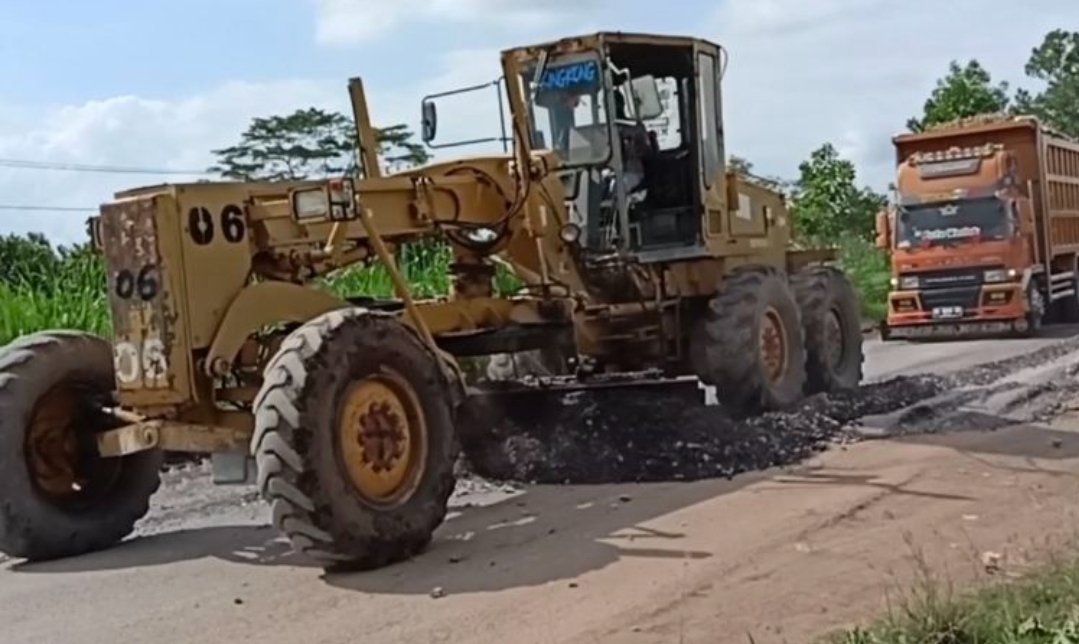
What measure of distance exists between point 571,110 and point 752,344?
2.46 m

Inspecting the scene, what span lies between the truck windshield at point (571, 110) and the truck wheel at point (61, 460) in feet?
14.7

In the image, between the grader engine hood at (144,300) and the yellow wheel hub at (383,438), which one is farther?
the grader engine hood at (144,300)

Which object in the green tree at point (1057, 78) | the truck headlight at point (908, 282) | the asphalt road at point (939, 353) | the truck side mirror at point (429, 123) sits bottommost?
the asphalt road at point (939, 353)

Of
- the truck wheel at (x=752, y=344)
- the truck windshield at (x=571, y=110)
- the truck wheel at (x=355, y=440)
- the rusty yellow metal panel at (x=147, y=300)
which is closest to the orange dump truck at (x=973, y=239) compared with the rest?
the truck wheel at (x=752, y=344)

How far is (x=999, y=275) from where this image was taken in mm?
Answer: 22797

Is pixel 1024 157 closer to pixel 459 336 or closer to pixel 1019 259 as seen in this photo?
pixel 1019 259

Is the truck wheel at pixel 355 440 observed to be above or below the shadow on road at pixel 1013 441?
above

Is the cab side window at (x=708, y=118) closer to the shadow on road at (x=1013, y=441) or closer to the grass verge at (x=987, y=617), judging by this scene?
the shadow on road at (x=1013, y=441)

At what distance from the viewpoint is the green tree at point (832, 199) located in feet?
124

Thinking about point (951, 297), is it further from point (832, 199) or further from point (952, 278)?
point (832, 199)

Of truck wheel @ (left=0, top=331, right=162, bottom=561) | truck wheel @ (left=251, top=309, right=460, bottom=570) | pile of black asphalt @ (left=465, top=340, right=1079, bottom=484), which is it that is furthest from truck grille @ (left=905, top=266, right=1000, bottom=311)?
truck wheel @ (left=0, top=331, right=162, bottom=561)

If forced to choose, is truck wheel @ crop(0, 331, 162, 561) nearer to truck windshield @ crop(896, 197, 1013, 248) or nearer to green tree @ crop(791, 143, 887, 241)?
truck windshield @ crop(896, 197, 1013, 248)

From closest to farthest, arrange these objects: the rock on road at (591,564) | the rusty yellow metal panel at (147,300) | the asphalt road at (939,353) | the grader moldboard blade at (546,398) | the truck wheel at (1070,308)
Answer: the rock on road at (591,564) < the rusty yellow metal panel at (147,300) < the grader moldboard blade at (546,398) < the asphalt road at (939,353) < the truck wheel at (1070,308)

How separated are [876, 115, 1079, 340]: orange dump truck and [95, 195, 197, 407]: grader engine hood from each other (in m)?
16.4
